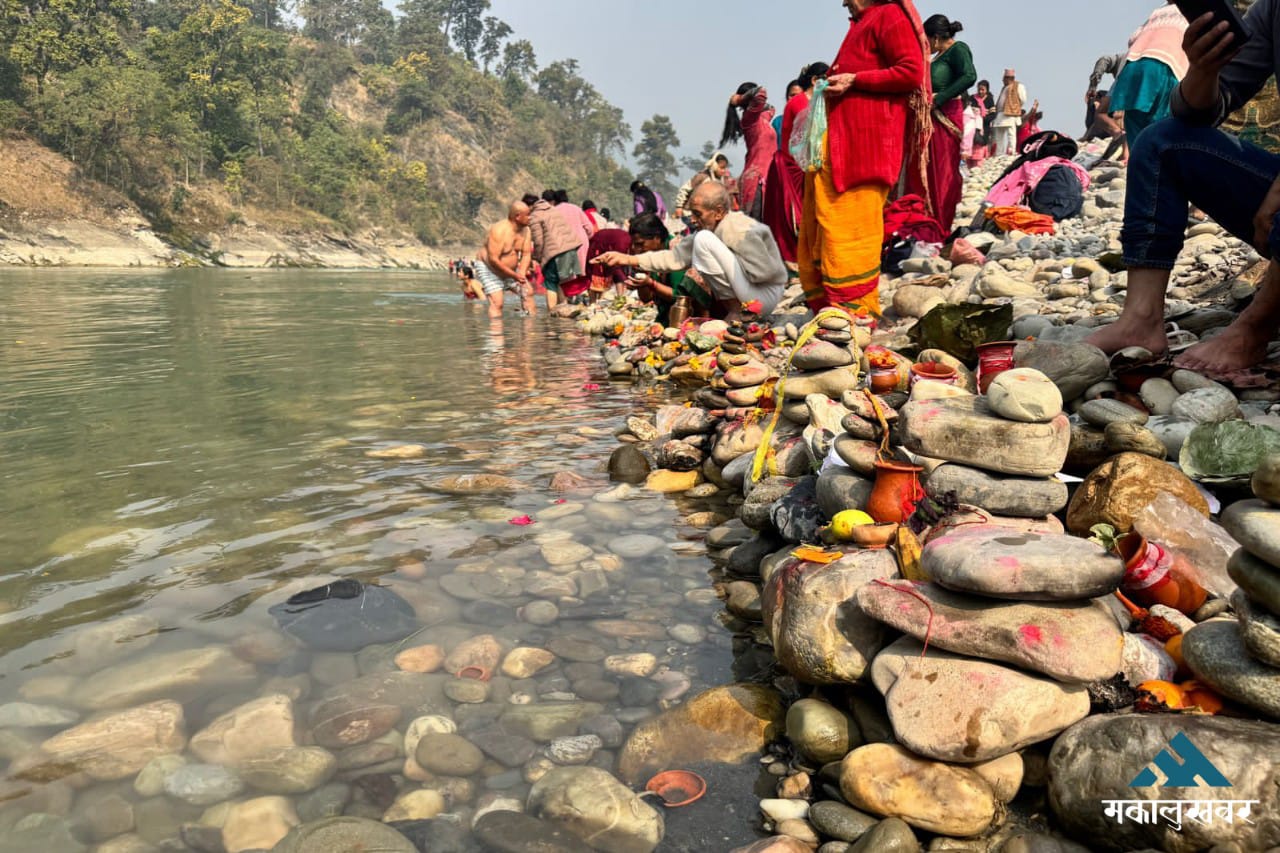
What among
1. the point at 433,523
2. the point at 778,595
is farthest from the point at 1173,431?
the point at 433,523

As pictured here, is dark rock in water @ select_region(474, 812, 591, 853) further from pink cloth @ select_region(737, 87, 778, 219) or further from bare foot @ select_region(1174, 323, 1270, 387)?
pink cloth @ select_region(737, 87, 778, 219)

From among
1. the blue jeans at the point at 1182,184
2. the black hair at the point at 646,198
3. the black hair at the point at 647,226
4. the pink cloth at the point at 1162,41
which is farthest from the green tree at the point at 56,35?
the blue jeans at the point at 1182,184

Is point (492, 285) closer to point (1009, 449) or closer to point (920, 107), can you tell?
point (920, 107)

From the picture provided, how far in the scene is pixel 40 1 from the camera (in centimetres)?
3944

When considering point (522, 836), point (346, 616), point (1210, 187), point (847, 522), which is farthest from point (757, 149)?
point (522, 836)

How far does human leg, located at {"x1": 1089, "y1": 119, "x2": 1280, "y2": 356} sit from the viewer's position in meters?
2.72

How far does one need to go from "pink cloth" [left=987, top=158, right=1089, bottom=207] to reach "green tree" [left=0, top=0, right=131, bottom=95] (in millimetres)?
45611

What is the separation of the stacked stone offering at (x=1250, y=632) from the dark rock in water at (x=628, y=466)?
2.56 meters

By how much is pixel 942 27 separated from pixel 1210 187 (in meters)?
5.14

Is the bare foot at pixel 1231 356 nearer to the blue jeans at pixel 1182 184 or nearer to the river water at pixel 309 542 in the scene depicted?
the blue jeans at pixel 1182 184

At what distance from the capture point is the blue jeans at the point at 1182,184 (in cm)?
271

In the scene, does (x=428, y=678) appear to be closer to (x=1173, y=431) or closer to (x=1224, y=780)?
(x=1224, y=780)

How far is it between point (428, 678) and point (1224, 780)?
179 centimetres

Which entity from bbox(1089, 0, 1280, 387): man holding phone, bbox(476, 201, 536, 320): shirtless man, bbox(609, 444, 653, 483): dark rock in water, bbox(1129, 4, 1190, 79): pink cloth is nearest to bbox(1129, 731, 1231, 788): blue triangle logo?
bbox(1089, 0, 1280, 387): man holding phone
